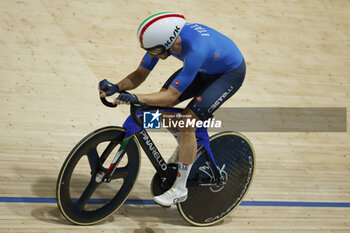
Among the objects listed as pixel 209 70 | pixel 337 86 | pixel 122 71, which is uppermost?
pixel 209 70

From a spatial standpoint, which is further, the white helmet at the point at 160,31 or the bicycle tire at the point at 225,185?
the bicycle tire at the point at 225,185

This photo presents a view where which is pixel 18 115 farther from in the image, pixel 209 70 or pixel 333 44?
pixel 333 44

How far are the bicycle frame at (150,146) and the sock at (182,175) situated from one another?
0.33ft

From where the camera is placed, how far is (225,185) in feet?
13.0

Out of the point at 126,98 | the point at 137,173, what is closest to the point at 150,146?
the point at 137,173

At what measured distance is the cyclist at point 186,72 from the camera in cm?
307

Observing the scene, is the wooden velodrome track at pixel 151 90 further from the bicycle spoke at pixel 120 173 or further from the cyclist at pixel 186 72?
the cyclist at pixel 186 72

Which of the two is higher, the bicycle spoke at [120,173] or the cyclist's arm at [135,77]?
the cyclist's arm at [135,77]

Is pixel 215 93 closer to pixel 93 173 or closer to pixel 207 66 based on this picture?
pixel 207 66

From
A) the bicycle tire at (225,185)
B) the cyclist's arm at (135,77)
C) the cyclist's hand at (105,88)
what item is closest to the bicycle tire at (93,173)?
the cyclist's hand at (105,88)

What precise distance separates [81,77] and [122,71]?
49 cm

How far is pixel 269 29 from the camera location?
268 inches

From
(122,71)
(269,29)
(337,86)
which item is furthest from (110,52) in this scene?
(337,86)

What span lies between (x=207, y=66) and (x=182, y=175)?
78cm
